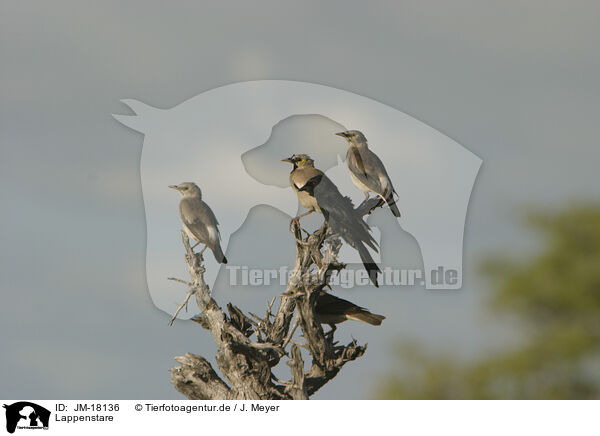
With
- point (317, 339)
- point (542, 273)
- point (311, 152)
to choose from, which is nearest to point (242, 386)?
point (317, 339)

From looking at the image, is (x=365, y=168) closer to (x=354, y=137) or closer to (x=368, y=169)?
(x=368, y=169)

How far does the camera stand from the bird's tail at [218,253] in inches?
308

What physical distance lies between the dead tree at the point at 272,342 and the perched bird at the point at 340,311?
0.39 ft

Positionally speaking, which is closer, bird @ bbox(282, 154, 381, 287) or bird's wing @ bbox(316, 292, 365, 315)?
bird @ bbox(282, 154, 381, 287)

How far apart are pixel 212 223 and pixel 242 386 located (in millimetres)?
1919

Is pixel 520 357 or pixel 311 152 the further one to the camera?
pixel 520 357

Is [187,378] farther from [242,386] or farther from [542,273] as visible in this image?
[542,273]

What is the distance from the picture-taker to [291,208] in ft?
26.0

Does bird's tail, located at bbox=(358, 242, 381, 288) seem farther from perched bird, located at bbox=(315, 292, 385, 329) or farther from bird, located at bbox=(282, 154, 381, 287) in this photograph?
perched bird, located at bbox=(315, 292, 385, 329)

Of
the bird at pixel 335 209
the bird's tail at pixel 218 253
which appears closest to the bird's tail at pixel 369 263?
the bird at pixel 335 209

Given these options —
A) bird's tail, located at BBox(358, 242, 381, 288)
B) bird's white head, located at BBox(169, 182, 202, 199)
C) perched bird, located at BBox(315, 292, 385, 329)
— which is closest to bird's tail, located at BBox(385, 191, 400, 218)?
bird's tail, located at BBox(358, 242, 381, 288)
